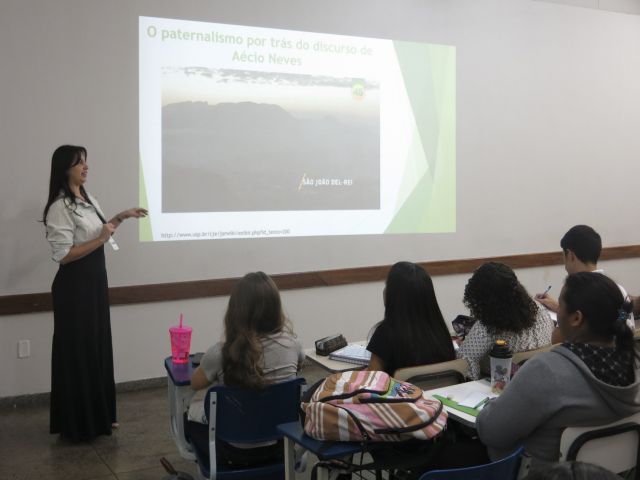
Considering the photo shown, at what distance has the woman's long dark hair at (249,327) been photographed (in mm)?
2477

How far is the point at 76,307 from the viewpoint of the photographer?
363cm

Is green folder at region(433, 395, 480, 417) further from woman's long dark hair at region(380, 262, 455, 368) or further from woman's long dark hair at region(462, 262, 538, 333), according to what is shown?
woman's long dark hair at region(462, 262, 538, 333)

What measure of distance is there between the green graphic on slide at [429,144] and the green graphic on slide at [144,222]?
1.85 meters

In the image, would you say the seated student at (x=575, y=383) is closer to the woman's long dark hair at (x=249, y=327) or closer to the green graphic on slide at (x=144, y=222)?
the woman's long dark hair at (x=249, y=327)

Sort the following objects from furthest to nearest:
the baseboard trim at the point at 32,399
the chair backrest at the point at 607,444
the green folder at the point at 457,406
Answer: the baseboard trim at the point at 32,399
the green folder at the point at 457,406
the chair backrest at the point at 607,444

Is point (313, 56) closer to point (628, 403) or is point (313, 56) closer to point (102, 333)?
point (102, 333)

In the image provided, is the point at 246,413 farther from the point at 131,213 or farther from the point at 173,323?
the point at 173,323

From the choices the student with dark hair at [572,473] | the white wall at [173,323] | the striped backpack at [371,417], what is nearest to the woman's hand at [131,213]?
the white wall at [173,323]

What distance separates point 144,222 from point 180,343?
1.86 metres

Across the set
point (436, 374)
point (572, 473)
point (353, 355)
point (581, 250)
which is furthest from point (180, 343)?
point (572, 473)

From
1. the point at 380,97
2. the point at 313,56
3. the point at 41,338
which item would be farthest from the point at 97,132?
the point at 380,97

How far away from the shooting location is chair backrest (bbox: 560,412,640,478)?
1.94 m

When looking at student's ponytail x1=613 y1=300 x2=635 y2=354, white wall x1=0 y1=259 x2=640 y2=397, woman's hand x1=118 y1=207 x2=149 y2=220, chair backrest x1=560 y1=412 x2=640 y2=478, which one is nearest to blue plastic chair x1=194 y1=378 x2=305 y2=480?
chair backrest x1=560 y1=412 x2=640 y2=478

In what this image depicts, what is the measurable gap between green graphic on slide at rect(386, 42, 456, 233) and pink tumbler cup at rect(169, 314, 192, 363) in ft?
9.05
